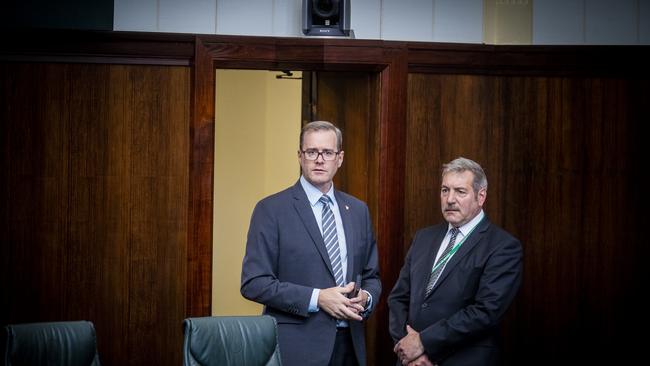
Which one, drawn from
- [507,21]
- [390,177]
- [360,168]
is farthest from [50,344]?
[507,21]

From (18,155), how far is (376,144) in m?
1.89

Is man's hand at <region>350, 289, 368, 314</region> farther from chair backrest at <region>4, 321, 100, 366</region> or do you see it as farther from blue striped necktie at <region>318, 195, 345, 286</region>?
chair backrest at <region>4, 321, 100, 366</region>

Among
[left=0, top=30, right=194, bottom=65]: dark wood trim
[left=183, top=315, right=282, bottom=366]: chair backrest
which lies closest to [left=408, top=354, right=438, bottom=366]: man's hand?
[left=183, top=315, right=282, bottom=366]: chair backrest

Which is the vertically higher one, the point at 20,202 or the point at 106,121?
the point at 106,121

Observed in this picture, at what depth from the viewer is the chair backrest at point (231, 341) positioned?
320 cm

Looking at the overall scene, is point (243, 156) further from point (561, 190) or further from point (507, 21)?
point (561, 190)

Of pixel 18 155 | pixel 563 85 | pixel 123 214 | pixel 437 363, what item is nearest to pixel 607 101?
pixel 563 85

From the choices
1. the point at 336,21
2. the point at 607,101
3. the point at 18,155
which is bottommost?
the point at 18,155

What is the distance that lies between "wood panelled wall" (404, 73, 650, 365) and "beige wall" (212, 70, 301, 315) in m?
2.69

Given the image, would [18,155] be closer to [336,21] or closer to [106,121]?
[106,121]

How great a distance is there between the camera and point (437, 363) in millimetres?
3738

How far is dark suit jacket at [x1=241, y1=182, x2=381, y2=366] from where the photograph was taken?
354cm

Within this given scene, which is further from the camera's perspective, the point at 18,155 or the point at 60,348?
the point at 18,155

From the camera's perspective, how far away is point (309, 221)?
3652mm
